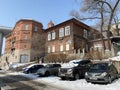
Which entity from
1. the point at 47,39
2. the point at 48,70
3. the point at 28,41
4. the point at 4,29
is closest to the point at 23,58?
the point at 28,41

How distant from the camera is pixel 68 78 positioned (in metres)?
15.2

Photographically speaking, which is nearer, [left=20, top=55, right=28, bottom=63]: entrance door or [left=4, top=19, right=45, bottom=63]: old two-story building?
[left=20, top=55, right=28, bottom=63]: entrance door

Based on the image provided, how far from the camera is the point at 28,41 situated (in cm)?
4819

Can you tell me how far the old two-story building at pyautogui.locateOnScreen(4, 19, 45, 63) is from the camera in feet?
155

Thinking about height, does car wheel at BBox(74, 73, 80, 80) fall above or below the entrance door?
below

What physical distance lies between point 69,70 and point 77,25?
86.1 ft

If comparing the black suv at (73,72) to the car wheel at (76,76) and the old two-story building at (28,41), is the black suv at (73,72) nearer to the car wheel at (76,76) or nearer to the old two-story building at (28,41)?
the car wheel at (76,76)

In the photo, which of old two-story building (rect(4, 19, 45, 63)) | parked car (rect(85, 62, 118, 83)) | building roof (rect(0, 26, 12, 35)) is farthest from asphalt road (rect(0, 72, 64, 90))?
building roof (rect(0, 26, 12, 35))

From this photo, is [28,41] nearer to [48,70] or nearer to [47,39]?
[47,39]

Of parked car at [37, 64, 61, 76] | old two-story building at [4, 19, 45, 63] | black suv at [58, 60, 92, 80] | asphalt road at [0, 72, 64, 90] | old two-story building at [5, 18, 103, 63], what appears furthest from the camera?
old two-story building at [4, 19, 45, 63]

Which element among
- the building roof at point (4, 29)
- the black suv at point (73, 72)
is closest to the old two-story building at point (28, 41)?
the building roof at point (4, 29)

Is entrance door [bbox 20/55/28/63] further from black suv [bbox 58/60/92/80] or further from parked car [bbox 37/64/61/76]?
black suv [bbox 58/60/92/80]

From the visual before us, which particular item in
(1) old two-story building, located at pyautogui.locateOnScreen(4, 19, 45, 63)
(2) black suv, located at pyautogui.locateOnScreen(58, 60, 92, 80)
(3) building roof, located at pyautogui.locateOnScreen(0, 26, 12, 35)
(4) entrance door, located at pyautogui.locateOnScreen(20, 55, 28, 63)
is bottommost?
(2) black suv, located at pyautogui.locateOnScreen(58, 60, 92, 80)

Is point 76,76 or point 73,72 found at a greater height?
point 73,72
